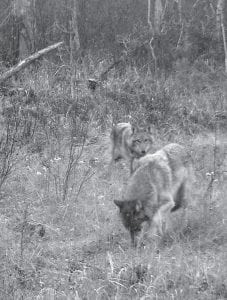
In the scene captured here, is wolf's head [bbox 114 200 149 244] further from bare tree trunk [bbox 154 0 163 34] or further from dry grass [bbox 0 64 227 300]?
bare tree trunk [bbox 154 0 163 34]

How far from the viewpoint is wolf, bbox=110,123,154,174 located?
9484 millimetres

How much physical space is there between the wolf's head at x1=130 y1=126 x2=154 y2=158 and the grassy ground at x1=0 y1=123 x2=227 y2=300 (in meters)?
0.48

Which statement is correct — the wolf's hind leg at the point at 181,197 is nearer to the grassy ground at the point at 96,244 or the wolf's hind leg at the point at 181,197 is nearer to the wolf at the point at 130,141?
the grassy ground at the point at 96,244

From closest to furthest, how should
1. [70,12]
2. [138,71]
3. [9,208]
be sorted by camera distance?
[9,208] < [138,71] < [70,12]

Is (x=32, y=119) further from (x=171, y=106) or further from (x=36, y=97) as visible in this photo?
(x=171, y=106)

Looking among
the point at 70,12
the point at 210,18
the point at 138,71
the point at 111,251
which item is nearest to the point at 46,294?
the point at 111,251

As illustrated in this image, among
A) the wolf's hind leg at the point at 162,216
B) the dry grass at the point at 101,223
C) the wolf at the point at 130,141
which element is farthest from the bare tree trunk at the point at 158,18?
the wolf's hind leg at the point at 162,216

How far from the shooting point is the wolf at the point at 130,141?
948 centimetres

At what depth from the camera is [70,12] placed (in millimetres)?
15633

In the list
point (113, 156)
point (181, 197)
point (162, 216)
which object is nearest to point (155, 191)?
point (162, 216)

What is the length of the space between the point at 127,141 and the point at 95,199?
2359 millimetres

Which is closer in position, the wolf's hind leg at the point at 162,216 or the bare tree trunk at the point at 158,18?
the wolf's hind leg at the point at 162,216

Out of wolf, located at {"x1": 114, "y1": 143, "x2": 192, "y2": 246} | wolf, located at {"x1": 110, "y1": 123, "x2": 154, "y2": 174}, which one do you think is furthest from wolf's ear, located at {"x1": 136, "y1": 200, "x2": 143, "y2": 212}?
wolf, located at {"x1": 110, "y1": 123, "x2": 154, "y2": 174}

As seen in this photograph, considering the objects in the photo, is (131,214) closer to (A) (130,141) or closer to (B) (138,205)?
(B) (138,205)
